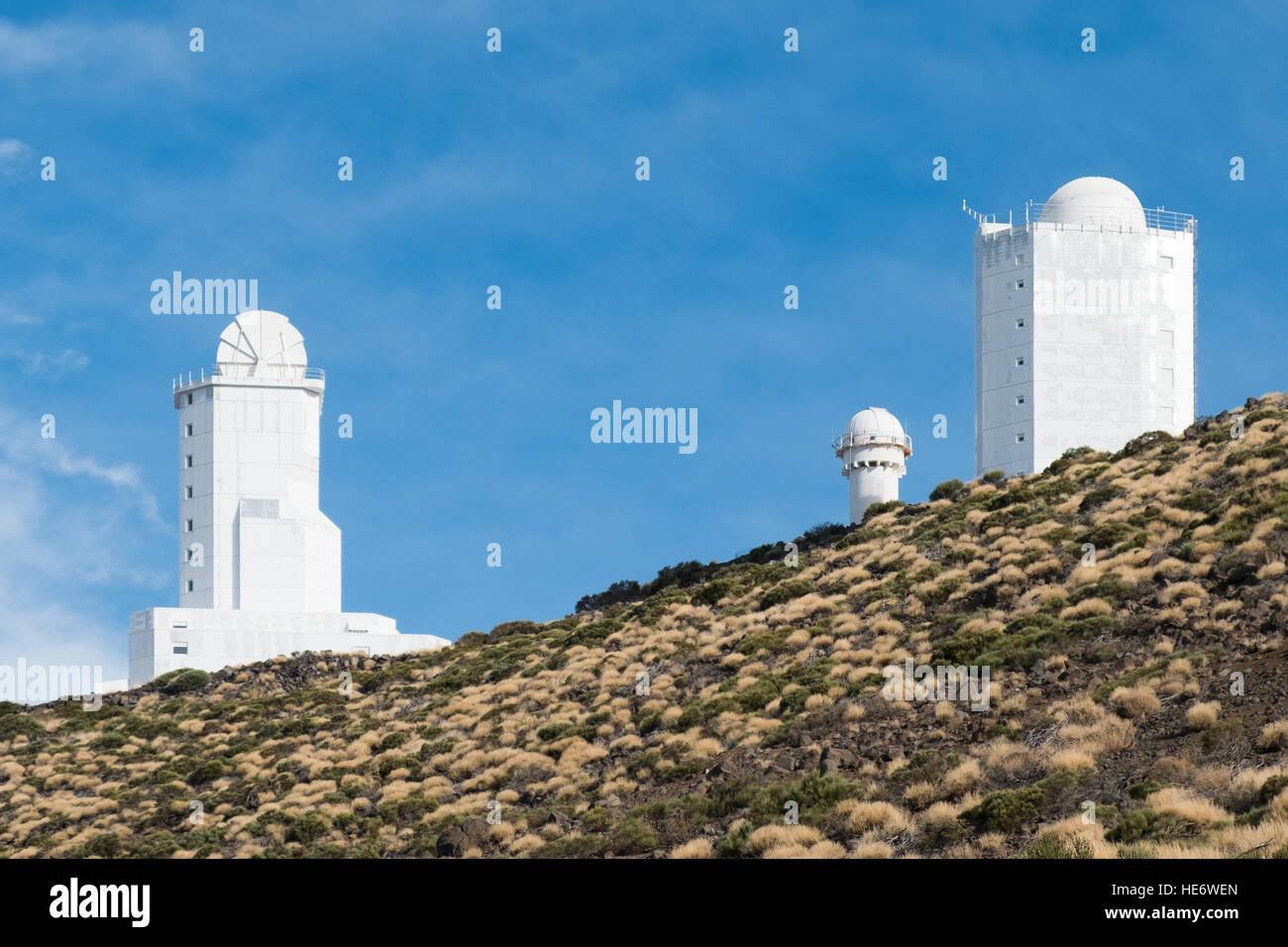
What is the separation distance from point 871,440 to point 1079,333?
10356mm

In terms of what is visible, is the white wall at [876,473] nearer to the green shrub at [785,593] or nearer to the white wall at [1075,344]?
the white wall at [1075,344]

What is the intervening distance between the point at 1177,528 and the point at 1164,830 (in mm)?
15717

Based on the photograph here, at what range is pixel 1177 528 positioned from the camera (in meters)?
30.9

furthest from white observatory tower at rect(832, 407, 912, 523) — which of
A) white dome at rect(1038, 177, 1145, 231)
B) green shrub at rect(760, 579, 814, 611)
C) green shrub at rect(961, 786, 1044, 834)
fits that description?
green shrub at rect(961, 786, 1044, 834)

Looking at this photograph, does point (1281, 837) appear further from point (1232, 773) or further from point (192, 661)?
point (192, 661)

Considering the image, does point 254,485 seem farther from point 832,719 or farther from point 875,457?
point 832,719

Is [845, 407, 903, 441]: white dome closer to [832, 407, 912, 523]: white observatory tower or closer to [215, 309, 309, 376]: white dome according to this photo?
[832, 407, 912, 523]: white observatory tower

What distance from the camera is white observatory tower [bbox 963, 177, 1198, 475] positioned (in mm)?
66625

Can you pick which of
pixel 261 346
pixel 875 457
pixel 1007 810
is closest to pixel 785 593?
pixel 1007 810

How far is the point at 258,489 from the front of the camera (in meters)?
72.8

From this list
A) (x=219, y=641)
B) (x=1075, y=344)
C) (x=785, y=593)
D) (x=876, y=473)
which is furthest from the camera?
(x=876, y=473)

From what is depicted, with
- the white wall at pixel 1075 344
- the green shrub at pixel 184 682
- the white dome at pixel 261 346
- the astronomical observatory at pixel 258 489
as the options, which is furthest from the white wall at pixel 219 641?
the white wall at pixel 1075 344

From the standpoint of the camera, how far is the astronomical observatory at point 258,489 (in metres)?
71.3
